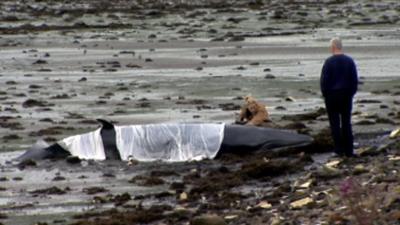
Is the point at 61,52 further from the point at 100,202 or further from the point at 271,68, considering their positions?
the point at 100,202

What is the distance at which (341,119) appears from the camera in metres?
17.0

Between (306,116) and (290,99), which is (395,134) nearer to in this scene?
(306,116)

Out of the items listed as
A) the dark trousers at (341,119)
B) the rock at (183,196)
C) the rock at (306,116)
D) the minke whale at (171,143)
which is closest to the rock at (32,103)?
the rock at (306,116)

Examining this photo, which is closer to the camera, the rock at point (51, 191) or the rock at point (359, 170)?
the rock at point (359, 170)

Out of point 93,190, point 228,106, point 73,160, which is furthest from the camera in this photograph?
point 228,106

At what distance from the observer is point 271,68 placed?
1243 inches

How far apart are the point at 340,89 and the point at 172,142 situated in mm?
3165

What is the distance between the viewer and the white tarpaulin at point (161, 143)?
18.5 meters

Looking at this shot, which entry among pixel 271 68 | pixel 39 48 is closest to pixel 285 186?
pixel 271 68

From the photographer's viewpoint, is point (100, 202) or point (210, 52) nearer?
point (100, 202)

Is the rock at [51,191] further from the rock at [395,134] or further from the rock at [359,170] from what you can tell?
the rock at [395,134]

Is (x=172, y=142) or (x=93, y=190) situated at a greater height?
(x=93, y=190)

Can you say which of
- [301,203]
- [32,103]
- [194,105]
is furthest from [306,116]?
[301,203]

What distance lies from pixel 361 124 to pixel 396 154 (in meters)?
4.33
